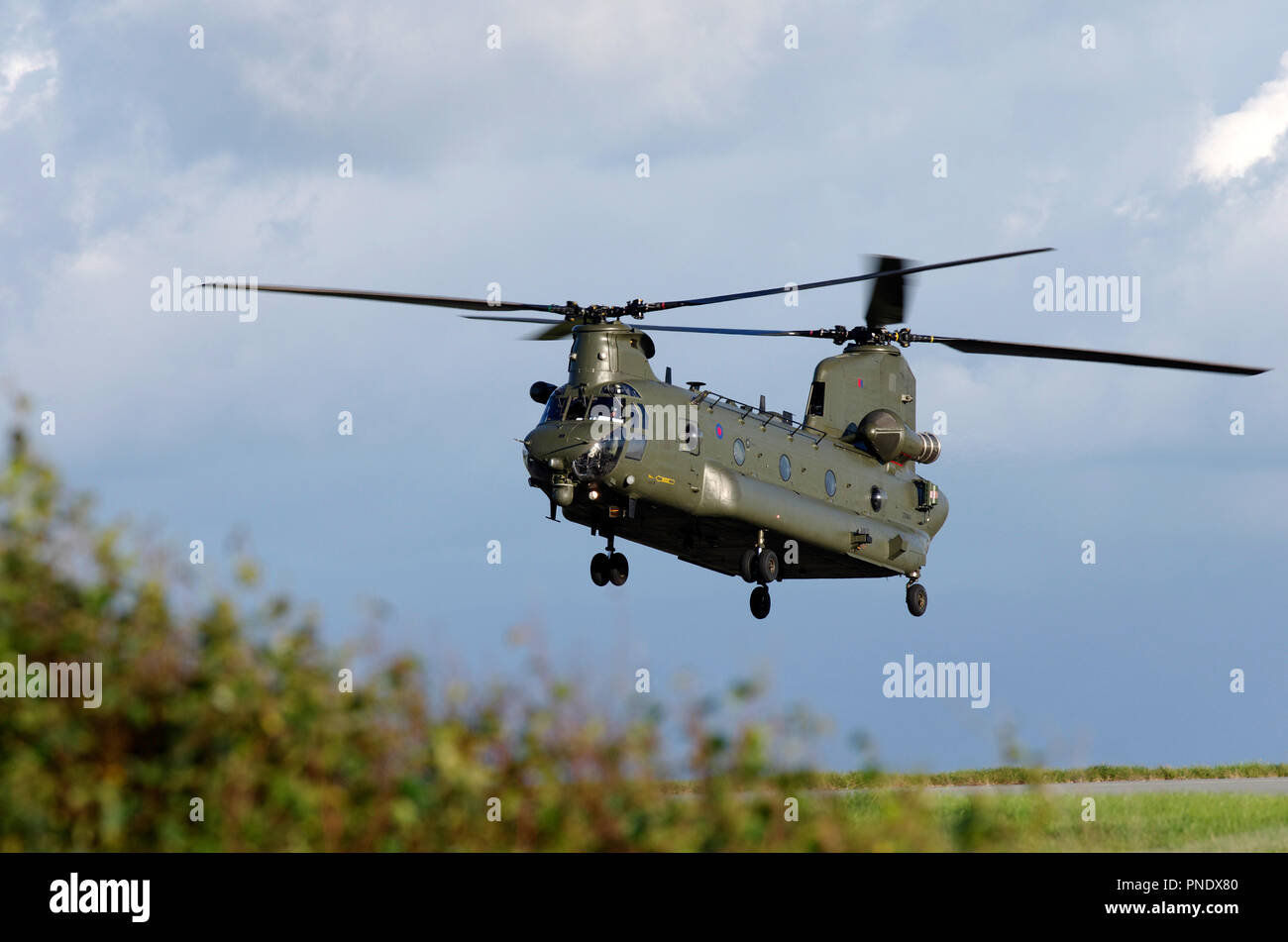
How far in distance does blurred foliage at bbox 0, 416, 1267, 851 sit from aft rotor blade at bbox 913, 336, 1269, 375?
20667 millimetres

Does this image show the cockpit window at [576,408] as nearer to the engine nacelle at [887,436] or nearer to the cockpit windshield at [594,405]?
the cockpit windshield at [594,405]

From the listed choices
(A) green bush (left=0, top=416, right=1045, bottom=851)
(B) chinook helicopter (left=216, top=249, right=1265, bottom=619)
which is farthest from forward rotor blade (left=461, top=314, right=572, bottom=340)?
(A) green bush (left=0, top=416, right=1045, bottom=851)

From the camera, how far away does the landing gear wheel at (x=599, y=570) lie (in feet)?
91.8

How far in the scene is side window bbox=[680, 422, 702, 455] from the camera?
26344 mm

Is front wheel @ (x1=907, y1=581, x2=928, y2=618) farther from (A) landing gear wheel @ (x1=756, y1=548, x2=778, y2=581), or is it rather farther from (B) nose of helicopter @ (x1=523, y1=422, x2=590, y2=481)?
(B) nose of helicopter @ (x1=523, y1=422, x2=590, y2=481)

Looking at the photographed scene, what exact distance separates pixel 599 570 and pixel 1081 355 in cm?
1065

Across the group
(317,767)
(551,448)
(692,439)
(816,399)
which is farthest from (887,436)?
(317,767)

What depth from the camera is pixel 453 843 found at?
946 cm

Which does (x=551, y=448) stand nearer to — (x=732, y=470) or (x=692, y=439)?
(x=692, y=439)

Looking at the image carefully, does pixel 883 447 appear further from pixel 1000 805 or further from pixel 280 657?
pixel 280 657

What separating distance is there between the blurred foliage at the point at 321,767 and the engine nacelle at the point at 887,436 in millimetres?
22444
